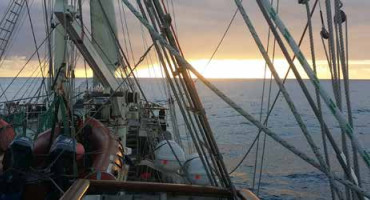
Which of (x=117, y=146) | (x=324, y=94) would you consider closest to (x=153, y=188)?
(x=324, y=94)

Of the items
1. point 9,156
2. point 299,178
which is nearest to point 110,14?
point 9,156

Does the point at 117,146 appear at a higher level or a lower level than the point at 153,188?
lower

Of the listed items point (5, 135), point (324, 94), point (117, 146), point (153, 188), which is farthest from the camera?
point (117, 146)

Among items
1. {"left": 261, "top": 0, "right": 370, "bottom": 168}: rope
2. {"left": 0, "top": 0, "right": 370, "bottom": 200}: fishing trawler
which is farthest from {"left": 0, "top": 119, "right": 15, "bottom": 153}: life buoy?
{"left": 261, "top": 0, "right": 370, "bottom": 168}: rope

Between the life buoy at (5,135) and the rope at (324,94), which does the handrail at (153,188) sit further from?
the life buoy at (5,135)

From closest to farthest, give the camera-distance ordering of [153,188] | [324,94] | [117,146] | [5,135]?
[324,94], [153,188], [5,135], [117,146]

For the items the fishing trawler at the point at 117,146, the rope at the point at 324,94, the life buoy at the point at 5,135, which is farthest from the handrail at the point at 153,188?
the life buoy at the point at 5,135

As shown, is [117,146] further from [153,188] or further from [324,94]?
[324,94]

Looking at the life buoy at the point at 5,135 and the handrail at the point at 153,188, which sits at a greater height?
the handrail at the point at 153,188

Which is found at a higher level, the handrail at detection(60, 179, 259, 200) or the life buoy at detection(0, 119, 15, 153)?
the handrail at detection(60, 179, 259, 200)

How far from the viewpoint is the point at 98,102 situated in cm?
1727

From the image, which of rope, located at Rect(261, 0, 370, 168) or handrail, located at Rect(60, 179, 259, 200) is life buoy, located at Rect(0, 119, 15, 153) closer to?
handrail, located at Rect(60, 179, 259, 200)

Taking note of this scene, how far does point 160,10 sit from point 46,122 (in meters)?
8.05

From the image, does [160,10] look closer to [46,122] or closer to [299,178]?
[46,122]
